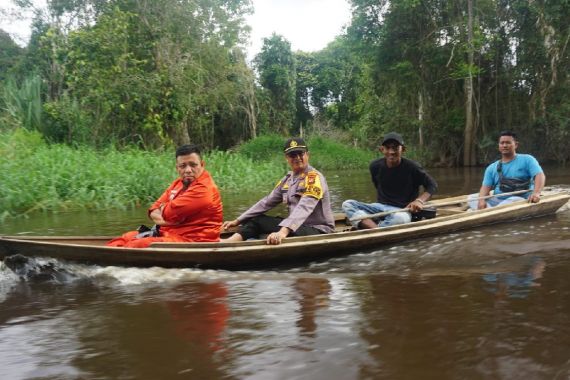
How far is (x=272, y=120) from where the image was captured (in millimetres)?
25531

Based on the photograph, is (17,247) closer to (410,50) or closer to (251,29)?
(410,50)

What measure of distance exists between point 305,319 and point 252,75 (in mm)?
20359

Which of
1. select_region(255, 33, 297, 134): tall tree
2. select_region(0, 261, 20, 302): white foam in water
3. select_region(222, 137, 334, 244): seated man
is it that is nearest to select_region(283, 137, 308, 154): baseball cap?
select_region(222, 137, 334, 244): seated man

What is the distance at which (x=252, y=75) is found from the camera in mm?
22141

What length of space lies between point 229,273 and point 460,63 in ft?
48.2

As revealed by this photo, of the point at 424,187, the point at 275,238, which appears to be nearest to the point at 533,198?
the point at 424,187

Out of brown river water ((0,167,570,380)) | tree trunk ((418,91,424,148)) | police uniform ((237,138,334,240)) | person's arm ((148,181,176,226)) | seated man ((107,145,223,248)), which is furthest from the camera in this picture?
tree trunk ((418,91,424,148))

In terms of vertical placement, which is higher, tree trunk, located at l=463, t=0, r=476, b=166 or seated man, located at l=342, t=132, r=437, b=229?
tree trunk, located at l=463, t=0, r=476, b=166

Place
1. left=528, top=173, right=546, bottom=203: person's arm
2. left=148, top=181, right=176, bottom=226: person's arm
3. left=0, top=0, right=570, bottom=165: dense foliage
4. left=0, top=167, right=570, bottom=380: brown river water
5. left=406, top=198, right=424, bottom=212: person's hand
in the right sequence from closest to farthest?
left=0, top=167, right=570, bottom=380: brown river water < left=148, top=181, right=176, bottom=226: person's arm < left=406, top=198, right=424, bottom=212: person's hand < left=528, top=173, right=546, bottom=203: person's arm < left=0, top=0, right=570, bottom=165: dense foliage

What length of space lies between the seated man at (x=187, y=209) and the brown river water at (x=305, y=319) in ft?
1.01

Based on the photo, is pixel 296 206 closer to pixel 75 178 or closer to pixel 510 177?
pixel 510 177

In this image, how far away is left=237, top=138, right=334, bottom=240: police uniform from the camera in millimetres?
4141

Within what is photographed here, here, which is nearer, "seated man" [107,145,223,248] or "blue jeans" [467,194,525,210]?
"seated man" [107,145,223,248]

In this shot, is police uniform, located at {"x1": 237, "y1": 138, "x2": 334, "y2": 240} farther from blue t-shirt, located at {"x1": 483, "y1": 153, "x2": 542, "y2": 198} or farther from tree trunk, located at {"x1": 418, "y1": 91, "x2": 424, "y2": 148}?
tree trunk, located at {"x1": 418, "y1": 91, "x2": 424, "y2": 148}
